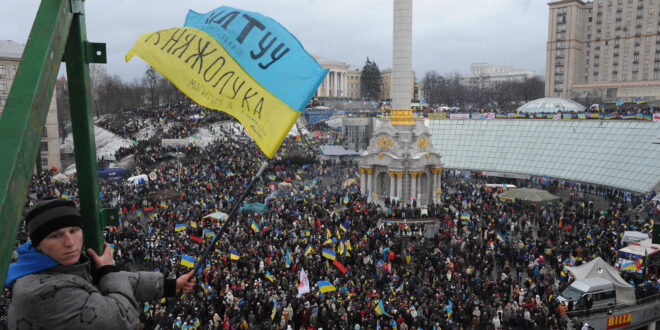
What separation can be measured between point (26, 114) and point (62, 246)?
0.66m

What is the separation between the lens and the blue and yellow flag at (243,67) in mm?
5188

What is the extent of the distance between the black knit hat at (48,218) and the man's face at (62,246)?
26 mm

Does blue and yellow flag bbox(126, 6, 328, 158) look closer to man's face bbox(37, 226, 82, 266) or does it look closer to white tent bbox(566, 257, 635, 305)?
man's face bbox(37, 226, 82, 266)

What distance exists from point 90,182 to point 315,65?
3.07 metres

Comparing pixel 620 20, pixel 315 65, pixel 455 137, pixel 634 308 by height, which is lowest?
pixel 634 308

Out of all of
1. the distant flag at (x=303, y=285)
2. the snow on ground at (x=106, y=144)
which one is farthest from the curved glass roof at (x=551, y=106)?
the distant flag at (x=303, y=285)

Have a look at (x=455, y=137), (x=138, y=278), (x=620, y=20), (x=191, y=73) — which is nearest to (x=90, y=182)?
(x=138, y=278)

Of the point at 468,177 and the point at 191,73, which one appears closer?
the point at 191,73

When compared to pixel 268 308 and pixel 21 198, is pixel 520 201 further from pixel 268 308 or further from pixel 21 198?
pixel 21 198

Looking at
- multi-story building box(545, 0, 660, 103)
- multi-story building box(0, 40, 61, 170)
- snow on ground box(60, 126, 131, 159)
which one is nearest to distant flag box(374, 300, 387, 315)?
multi-story building box(0, 40, 61, 170)

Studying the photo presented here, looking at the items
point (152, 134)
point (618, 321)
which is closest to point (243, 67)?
point (618, 321)

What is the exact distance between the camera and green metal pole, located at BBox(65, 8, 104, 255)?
10.3ft

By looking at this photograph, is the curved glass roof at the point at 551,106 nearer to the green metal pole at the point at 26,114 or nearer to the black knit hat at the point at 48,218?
the green metal pole at the point at 26,114

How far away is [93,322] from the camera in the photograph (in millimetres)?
2055
